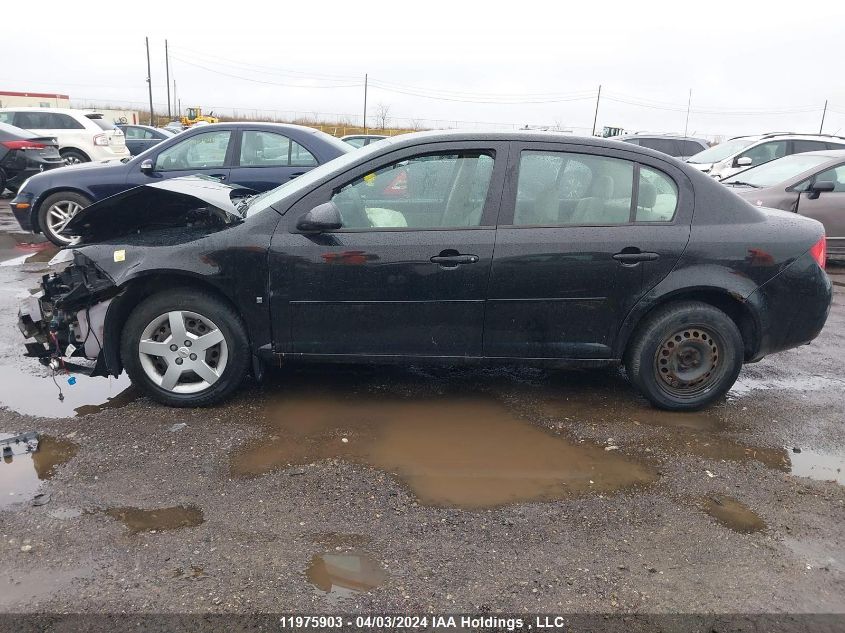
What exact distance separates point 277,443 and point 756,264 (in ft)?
10.0

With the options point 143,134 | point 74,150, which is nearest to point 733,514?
point 74,150

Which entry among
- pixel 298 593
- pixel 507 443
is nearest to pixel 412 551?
pixel 298 593

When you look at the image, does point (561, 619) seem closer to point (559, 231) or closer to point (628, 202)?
point (559, 231)

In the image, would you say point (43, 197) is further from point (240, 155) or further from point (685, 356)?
point (685, 356)

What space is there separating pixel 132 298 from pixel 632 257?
9.99ft

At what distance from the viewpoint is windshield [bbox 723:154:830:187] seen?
28.6ft

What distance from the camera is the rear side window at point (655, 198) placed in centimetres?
400

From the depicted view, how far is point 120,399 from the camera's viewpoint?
4242mm

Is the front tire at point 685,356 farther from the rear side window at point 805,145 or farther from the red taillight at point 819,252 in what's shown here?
the rear side window at point 805,145

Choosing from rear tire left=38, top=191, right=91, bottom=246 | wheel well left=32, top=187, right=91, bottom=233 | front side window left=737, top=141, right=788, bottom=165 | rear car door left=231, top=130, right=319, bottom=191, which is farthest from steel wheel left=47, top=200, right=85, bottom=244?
front side window left=737, top=141, right=788, bottom=165

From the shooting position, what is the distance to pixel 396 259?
12.7ft

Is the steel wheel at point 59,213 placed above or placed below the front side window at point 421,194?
below

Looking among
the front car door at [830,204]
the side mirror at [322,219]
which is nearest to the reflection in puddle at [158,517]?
the side mirror at [322,219]

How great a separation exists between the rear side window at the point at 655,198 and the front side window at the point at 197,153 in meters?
5.50
